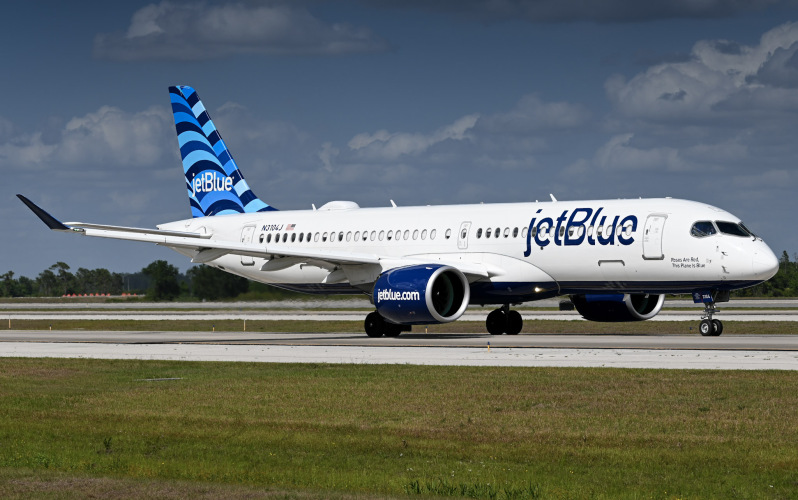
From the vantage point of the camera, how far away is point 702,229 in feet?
115

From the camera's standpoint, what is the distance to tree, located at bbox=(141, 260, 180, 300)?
99312 mm

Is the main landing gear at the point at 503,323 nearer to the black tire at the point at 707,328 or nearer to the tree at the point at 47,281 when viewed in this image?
the black tire at the point at 707,328

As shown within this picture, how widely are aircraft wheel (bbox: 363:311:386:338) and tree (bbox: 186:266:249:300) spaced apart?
31.4 meters

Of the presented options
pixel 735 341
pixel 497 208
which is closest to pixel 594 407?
pixel 735 341

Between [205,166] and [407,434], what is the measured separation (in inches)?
1402

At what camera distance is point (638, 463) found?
45.2 ft

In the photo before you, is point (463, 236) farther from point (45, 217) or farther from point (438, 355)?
point (45, 217)

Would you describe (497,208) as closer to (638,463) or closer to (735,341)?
(735,341)

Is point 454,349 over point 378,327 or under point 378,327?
under

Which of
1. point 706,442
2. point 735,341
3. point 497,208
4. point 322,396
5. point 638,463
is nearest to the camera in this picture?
point 638,463

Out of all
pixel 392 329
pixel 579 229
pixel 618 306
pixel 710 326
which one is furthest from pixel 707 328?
pixel 392 329

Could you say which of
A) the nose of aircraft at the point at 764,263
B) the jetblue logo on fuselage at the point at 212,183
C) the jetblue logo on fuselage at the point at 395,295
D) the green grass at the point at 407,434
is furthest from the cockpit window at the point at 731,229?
the jetblue logo on fuselage at the point at 212,183

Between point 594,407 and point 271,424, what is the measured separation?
A: 17.6ft

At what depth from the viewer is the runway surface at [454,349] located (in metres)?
26.6
